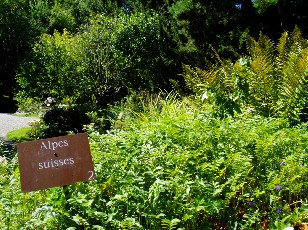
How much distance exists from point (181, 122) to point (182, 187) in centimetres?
151

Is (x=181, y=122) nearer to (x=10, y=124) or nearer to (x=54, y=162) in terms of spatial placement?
(x=54, y=162)

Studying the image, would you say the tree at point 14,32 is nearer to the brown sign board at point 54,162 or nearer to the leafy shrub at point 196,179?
the leafy shrub at point 196,179

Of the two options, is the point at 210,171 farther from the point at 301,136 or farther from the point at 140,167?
the point at 301,136

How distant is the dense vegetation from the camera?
2.76 meters

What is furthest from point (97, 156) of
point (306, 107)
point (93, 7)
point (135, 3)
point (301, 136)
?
point (93, 7)

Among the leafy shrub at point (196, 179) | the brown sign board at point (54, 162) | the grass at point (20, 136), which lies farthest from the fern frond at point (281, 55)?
the grass at point (20, 136)

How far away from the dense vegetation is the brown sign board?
0.13 meters

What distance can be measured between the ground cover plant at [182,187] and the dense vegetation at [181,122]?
10 mm

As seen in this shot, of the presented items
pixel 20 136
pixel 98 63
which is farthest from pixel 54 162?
pixel 98 63

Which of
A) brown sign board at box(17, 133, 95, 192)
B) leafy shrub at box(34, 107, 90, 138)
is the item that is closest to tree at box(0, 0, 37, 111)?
leafy shrub at box(34, 107, 90, 138)

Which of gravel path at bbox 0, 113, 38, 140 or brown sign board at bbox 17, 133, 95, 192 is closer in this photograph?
brown sign board at bbox 17, 133, 95, 192

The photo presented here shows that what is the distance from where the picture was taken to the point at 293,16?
10625 millimetres

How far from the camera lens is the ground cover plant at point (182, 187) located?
2.66 meters

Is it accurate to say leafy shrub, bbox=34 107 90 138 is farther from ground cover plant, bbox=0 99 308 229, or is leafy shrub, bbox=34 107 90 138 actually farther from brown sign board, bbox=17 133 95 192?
brown sign board, bbox=17 133 95 192
